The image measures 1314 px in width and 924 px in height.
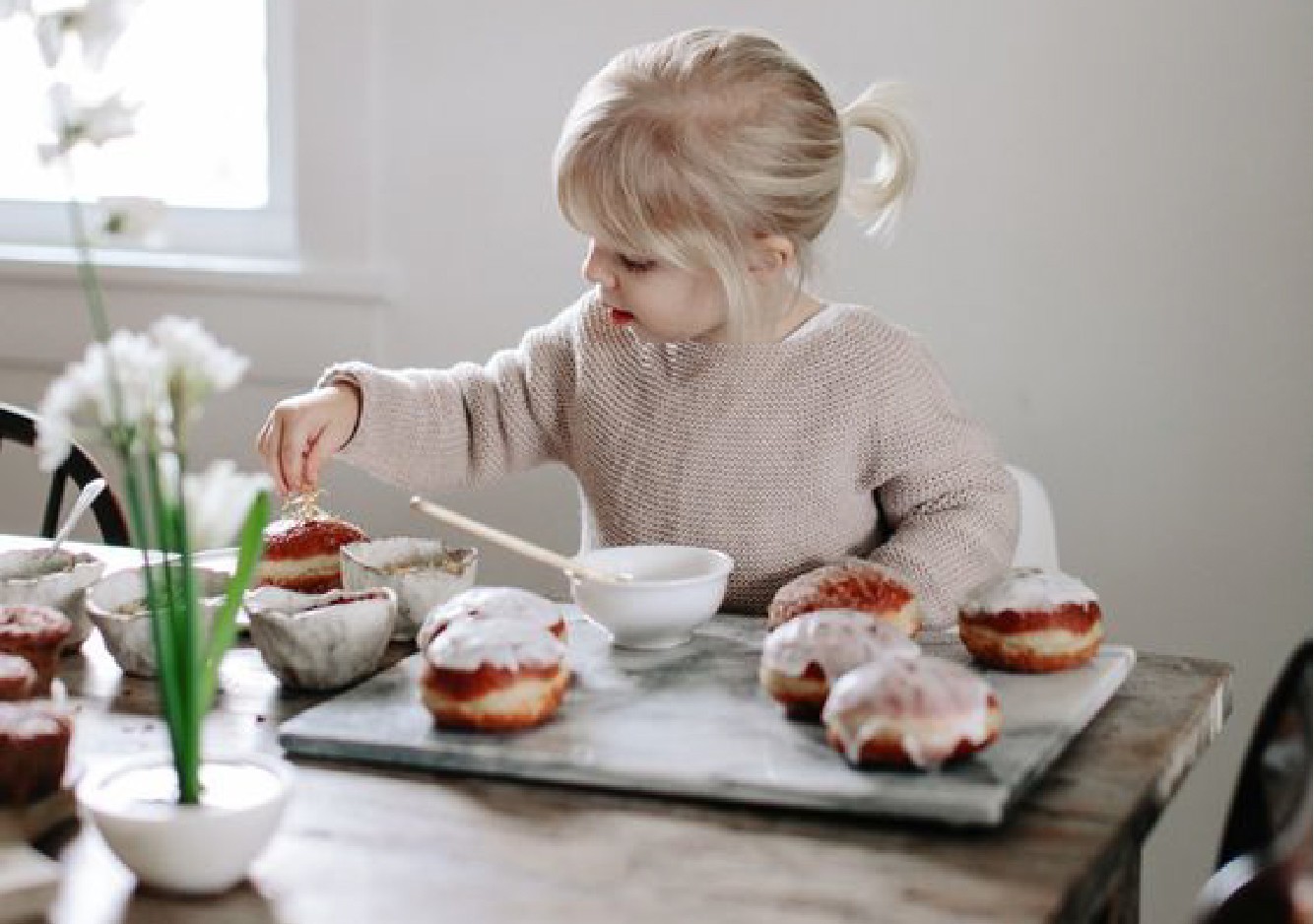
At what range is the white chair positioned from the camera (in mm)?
2109

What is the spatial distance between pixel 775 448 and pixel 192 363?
0.90 m

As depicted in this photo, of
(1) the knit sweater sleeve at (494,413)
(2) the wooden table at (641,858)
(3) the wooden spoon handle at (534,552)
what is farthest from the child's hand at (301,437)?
(2) the wooden table at (641,858)

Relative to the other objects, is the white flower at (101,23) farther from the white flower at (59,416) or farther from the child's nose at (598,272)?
the child's nose at (598,272)

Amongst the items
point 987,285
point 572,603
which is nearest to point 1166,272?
point 987,285

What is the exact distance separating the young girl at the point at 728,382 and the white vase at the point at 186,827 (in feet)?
2.14

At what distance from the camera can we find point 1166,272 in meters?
2.31

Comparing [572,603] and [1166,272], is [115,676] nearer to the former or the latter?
[572,603]

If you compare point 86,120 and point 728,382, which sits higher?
point 86,120

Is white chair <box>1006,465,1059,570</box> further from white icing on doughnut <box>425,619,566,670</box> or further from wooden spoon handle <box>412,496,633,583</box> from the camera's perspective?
white icing on doughnut <box>425,619,566,670</box>

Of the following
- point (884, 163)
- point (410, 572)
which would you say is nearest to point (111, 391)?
point (410, 572)

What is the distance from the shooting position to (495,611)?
1.45 metres

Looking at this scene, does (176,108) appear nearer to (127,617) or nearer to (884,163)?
(884,163)

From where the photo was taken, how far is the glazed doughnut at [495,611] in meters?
1.45

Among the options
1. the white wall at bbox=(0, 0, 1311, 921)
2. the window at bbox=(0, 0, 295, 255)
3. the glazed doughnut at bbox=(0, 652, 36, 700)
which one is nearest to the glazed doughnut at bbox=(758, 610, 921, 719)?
the glazed doughnut at bbox=(0, 652, 36, 700)
